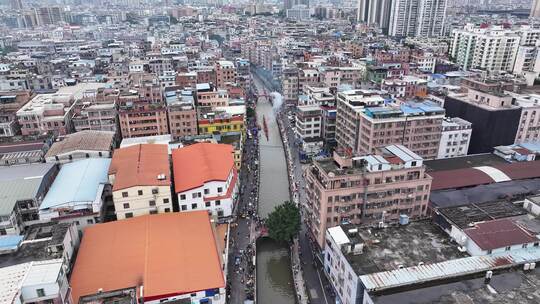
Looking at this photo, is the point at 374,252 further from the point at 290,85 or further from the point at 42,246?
the point at 290,85

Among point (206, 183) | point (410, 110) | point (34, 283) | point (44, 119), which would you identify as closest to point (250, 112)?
point (410, 110)

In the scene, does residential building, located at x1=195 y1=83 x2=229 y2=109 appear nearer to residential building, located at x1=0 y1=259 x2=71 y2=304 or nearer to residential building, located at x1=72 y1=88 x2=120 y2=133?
residential building, located at x1=72 y1=88 x2=120 y2=133

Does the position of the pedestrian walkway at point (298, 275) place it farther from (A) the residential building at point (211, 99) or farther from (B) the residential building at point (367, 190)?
(A) the residential building at point (211, 99)

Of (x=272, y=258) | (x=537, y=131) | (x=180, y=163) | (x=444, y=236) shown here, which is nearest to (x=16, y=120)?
(x=180, y=163)

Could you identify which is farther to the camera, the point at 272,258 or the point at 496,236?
the point at 272,258

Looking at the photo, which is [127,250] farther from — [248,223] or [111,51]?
[111,51]

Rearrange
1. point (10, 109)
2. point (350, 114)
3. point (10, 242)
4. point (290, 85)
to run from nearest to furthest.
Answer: point (10, 242) < point (350, 114) < point (10, 109) < point (290, 85)

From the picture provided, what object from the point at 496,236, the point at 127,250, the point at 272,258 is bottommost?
the point at 272,258
